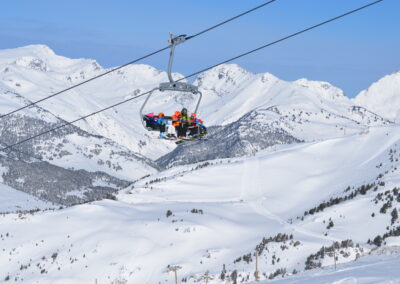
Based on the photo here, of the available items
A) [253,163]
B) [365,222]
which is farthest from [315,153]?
[365,222]

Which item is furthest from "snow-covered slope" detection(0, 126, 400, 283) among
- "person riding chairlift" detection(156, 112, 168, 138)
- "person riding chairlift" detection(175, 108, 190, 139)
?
"person riding chairlift" detection(156, 112, 168, 138)

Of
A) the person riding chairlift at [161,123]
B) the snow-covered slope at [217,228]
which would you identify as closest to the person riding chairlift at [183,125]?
the person riding chairlift at [161,123]

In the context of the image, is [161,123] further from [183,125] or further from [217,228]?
[217,228]

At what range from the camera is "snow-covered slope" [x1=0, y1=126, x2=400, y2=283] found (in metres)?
71.3

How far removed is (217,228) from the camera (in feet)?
305

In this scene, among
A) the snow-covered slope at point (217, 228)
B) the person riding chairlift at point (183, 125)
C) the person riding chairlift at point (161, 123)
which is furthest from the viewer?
the snow-covered slope at point (217, 228)

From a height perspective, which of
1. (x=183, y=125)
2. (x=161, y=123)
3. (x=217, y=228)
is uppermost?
(x=217, y=228)

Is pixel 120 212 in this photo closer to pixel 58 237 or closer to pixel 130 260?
pixel 58 237

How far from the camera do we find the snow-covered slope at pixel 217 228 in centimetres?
7131

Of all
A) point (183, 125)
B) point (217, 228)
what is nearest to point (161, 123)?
point (183, 125)

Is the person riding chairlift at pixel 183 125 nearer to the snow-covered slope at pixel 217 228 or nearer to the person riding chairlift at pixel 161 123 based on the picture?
the person riding chairlift at pixel 161 123

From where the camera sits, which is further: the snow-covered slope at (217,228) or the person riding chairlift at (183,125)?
the snow-covered slope at (217,228)

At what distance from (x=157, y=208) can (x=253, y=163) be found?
55.6 meters

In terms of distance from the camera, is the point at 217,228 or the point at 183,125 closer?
the point at 183,125
